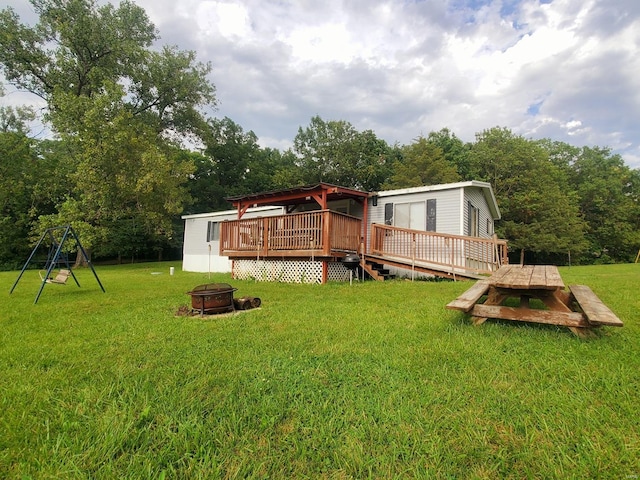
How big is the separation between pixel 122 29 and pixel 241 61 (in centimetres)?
1097

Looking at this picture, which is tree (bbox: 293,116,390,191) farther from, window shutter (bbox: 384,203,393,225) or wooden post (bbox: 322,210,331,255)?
wooden post (bbox: 322,210,331,255)

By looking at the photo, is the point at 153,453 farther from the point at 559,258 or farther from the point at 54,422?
the point at 559,258

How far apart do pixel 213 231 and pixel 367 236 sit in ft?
26.3

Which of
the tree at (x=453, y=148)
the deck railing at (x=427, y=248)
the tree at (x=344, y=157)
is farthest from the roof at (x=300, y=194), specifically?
the tree at (x=453, y=148)

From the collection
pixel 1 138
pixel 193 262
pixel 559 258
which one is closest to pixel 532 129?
pixel 559 258

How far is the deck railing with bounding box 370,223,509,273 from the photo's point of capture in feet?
31.2

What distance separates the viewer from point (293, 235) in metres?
10.2

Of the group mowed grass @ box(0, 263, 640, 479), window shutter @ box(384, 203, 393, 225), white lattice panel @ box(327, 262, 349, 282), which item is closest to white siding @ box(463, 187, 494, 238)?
window shutter @ box(384, 203, 393, 225)

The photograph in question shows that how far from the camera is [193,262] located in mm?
16547

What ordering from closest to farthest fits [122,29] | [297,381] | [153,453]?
[153,453], [297,381], [122,29]

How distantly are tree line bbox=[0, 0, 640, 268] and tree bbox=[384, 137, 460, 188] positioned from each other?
0.10 m

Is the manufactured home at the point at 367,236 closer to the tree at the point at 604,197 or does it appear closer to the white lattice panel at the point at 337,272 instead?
the white lattice panel at the point at 337,272

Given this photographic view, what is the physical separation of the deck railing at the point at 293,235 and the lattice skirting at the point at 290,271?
0.40 metres

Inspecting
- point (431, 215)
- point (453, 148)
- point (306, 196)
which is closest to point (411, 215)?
point (431, 215)
